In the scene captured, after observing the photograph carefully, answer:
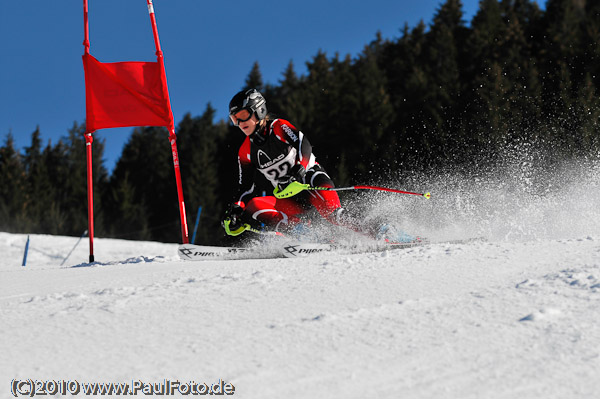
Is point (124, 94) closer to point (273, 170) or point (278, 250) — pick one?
point (273, 170)

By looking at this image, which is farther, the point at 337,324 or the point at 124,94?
the point at 124,94

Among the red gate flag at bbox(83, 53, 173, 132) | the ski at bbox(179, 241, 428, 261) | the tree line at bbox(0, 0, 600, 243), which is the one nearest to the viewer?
the ski at bbox(179, 241, 428, 261)

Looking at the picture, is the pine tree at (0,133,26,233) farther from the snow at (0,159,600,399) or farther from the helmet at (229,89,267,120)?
the snow at (0,159,600,399)

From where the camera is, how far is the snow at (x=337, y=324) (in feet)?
7.55

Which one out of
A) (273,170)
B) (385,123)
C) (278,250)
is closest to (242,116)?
(273,170)

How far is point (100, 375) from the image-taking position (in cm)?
246

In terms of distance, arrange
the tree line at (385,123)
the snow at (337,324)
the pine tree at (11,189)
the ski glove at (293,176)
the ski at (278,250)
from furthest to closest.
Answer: the pine tree at (11,189) → the tree line at (385,123) → the ski glove at (293,176) → the ski at (278,250) → the snow at (337,324)

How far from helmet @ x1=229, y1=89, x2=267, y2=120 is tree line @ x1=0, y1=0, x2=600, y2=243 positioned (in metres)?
19.4

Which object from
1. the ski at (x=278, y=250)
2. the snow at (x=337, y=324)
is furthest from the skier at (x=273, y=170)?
the snow at (x=337, y=324)

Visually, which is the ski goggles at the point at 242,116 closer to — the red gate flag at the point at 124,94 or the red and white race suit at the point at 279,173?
the red and white race suit at the point at 279,173

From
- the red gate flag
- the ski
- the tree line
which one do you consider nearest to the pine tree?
the tree line

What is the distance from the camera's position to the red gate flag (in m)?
7.33

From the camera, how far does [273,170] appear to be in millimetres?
6305

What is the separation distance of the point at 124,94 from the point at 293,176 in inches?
109
